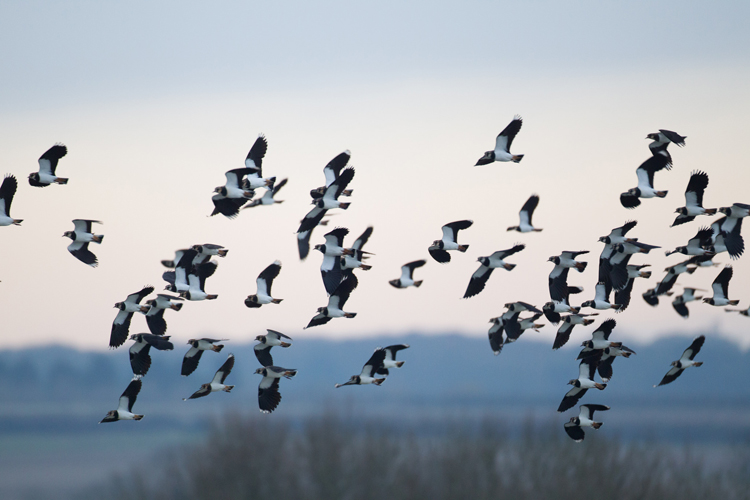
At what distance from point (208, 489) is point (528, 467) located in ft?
71.6

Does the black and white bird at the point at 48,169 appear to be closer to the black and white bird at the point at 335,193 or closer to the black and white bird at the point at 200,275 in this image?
the black and white bird at the point at 200,275

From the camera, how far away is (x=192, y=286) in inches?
1078

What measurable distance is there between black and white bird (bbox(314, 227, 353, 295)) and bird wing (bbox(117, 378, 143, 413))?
230 inches

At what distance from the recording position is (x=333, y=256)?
90.4ft

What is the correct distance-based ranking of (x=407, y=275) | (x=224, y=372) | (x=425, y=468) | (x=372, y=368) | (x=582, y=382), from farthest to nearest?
(x=425, y=468), (x=407, y=275), (x=372, y=368), (x=224, y=372), (x=582, y=382)

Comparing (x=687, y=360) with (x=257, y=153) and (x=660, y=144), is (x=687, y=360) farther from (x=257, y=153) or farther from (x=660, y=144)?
(x=257, y=153)

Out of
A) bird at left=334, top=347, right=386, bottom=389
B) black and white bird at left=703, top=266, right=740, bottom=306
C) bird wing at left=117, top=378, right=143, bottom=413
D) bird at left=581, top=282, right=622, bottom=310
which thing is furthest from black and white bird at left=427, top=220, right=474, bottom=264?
bird wing at left=117, top=378, right=143, bottom=413

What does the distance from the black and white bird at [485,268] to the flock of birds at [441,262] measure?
0.03m

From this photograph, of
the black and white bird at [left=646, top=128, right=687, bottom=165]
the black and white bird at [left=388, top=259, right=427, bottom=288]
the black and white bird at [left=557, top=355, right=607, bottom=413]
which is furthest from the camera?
the black and white bird at [left=388, top=259, right=427, bottom=288]

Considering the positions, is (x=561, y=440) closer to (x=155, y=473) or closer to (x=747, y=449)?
(x=747, y=449)

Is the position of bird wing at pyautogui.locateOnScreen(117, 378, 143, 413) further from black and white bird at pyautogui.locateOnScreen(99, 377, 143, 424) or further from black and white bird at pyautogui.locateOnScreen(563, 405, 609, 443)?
black and white bird at pyautogui.locateOnScreen(563, 405, 609, 443)

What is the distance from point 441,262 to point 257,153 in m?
7.02

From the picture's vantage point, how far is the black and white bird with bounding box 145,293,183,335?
26547 mm

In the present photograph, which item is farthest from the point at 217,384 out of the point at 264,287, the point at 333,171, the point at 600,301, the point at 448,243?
the point at 600,301
